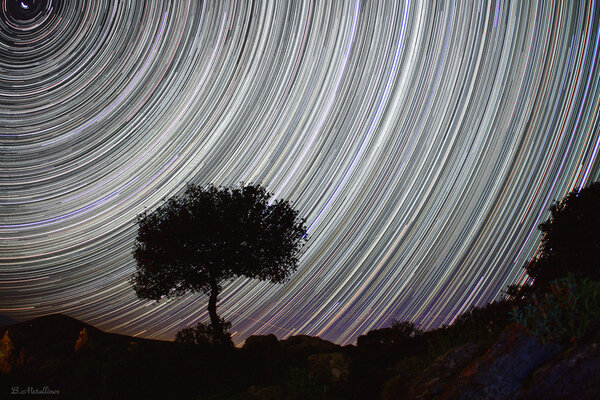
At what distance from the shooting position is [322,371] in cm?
1212

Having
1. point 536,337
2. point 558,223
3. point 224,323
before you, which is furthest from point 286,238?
point 536,337

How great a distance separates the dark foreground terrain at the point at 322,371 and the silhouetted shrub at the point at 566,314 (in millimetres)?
202

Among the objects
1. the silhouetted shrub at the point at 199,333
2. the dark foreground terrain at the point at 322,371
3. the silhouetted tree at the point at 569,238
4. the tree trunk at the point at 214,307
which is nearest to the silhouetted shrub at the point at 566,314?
the dark foreground terrain at the point at 322,371

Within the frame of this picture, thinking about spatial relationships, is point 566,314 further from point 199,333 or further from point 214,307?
point 199,333

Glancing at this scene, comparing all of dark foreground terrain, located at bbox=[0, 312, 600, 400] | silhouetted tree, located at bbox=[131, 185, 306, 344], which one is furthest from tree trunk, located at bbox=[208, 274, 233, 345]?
dark foreground terrain, located at bbox=[0, 312, 600, 400]

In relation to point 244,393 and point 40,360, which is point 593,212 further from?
point 40,360

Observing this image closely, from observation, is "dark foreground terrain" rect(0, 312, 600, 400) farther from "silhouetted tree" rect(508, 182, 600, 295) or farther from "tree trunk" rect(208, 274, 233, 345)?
"silhouetted tree" rect(508, 182, 600, 295)

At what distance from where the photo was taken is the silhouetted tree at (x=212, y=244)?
20641 mm

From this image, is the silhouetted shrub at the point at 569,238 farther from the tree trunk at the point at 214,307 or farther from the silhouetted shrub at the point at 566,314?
the tree trunk at the point at 214,307

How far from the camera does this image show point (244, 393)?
1158cm

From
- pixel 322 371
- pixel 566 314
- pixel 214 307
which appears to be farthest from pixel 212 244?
pixel 566 314

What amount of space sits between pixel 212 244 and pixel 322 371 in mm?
10569

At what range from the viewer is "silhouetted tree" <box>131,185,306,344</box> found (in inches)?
813

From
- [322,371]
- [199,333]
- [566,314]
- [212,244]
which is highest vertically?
[212,244]
